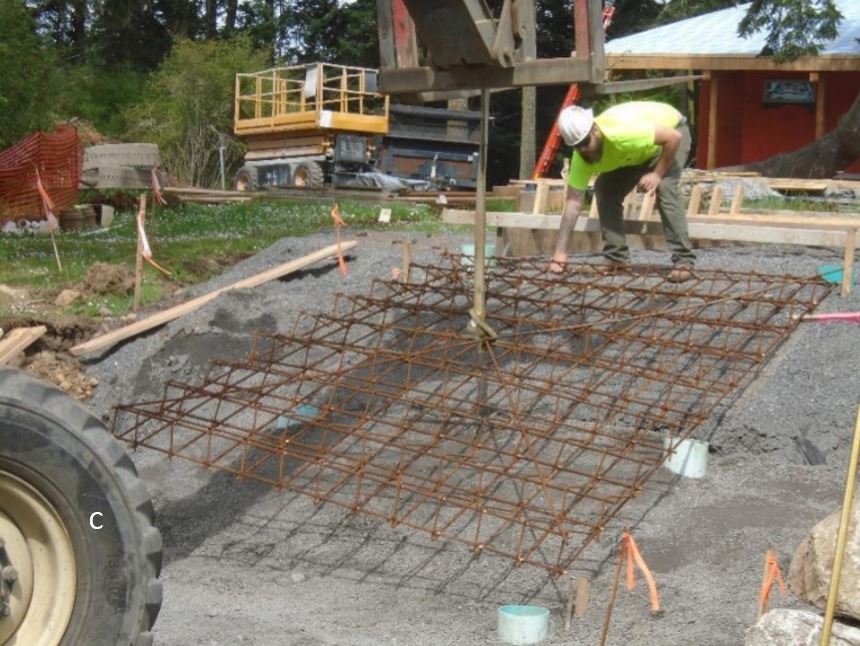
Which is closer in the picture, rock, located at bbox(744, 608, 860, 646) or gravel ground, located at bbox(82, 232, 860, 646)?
rock, located at bbox(744, 608, 860, 646)

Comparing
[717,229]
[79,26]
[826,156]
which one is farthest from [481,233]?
[79,26]

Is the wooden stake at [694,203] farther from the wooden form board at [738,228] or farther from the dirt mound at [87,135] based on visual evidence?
the dirt mound at [87,135]

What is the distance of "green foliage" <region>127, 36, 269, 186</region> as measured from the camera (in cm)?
3030

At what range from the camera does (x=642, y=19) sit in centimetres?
3603

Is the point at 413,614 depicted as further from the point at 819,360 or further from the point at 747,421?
the point at 819,360

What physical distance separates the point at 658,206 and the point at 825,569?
492 cm

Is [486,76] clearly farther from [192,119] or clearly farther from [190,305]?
[192,119]

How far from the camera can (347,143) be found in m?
25.7

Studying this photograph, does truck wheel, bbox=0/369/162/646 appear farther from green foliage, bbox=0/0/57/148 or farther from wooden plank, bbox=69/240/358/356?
green foliage, bbox=0/0/57/148

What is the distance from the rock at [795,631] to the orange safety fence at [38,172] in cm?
1169

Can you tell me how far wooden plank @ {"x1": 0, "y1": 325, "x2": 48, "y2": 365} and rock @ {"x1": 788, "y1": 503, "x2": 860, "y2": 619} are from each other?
5851 mm

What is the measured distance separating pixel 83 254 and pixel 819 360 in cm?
825

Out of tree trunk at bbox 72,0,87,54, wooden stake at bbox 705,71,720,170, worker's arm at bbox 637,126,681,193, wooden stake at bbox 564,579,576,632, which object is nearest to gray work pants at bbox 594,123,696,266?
worker's arm at bbox 637,126,681,193

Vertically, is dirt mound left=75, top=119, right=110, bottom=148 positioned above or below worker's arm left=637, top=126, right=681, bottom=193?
above
